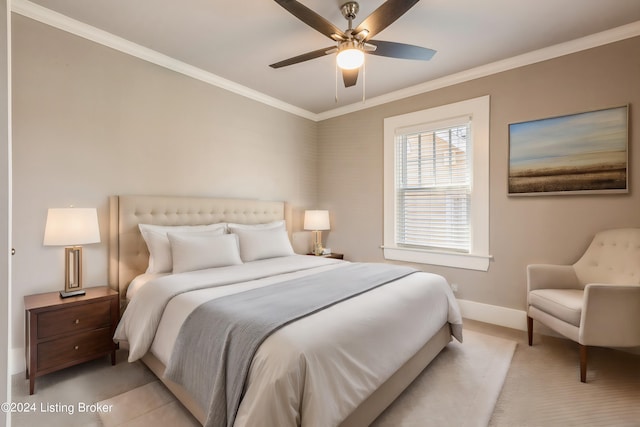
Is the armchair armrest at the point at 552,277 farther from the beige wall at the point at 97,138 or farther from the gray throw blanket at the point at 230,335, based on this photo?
the beige wall at the point at 97,138

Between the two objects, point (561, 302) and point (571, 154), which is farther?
point (571, 154)

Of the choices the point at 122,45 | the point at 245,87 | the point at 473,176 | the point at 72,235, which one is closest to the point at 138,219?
the point at 72,235

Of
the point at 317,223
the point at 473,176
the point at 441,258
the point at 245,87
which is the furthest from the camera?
the point at 317,223

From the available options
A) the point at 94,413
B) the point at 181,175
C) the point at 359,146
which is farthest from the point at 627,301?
the point at 181,175

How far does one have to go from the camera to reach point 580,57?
2.71m

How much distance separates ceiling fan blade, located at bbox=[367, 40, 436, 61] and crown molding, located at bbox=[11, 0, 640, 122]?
1.35 m

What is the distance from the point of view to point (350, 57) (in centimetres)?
212

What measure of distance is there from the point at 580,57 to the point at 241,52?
125 inches

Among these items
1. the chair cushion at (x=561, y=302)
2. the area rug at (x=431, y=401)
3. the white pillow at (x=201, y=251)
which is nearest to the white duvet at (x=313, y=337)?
the white pillow at (x=201, y=251)

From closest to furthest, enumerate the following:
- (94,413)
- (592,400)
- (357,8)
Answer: (94,413)
(592,400)
(357,8)

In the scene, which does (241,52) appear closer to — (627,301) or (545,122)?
(545,122)

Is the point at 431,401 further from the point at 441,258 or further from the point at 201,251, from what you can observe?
the point at 201,251

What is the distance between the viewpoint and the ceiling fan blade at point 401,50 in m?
2.16

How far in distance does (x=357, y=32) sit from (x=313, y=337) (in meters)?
1.94
